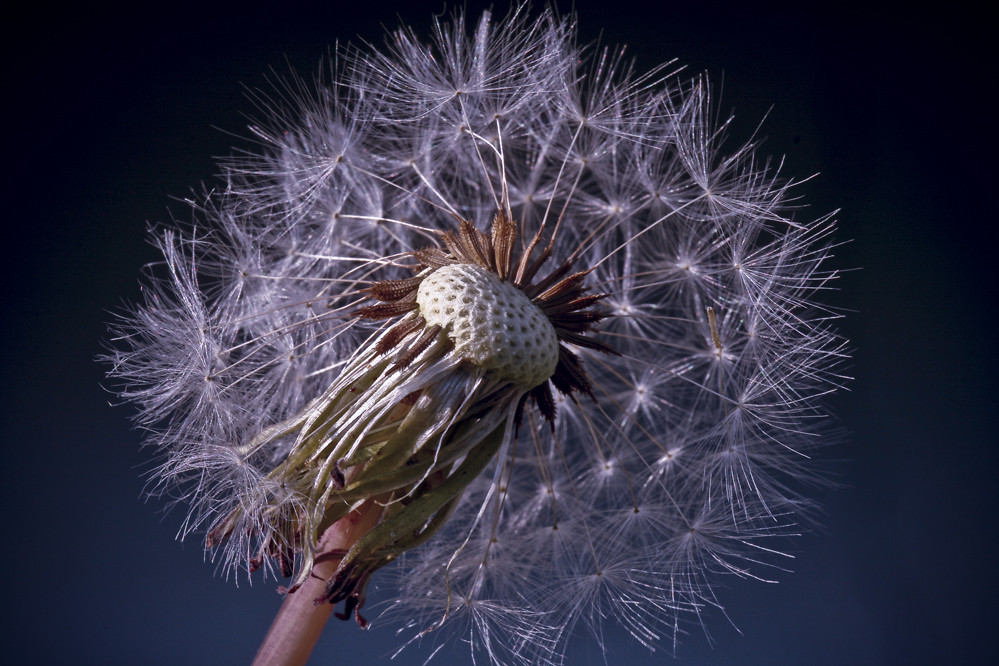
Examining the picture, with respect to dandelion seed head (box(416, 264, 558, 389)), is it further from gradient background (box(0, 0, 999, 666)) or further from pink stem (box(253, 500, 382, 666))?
gradient background (box(0, 0, 999, 666))

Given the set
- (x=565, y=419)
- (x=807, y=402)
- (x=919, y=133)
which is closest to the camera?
(x=807, y=402)

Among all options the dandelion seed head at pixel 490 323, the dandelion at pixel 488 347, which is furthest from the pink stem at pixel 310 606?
the dandelion seed head at pixel 490 323

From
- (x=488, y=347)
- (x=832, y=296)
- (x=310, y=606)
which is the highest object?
(x=832, y=296)

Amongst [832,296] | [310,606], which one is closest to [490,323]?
[310,606]

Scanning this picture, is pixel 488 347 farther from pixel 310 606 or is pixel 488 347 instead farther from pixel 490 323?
pixel 310 606

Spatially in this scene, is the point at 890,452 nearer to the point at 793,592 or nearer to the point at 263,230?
the point at 793,592

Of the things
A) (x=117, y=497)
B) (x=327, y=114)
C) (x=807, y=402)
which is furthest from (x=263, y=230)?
(x=807, y=402)
